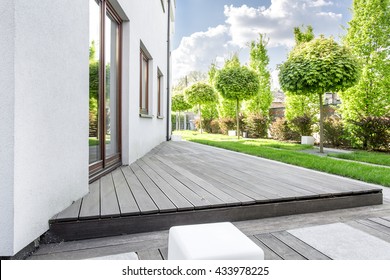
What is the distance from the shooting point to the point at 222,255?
3.36 ft

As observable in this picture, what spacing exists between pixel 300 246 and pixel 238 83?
10000mm

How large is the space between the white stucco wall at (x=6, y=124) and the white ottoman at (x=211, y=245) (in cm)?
A: 84

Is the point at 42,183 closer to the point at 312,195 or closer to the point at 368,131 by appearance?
the point at 312,195

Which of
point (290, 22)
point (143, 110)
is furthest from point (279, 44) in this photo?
point (143, 110)

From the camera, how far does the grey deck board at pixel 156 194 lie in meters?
1.89

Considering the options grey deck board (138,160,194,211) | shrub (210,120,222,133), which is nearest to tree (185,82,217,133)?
shrub (210,120,222,133)

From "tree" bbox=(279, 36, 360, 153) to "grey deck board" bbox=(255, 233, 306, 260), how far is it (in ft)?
17.8

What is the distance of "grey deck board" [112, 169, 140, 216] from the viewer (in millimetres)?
1806

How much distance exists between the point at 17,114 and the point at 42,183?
17.8 inches

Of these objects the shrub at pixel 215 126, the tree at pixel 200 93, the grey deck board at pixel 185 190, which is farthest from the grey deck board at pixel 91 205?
the shrub at pixel 215 126

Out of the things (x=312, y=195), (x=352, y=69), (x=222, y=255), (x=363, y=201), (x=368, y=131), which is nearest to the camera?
(x=222, y=255)

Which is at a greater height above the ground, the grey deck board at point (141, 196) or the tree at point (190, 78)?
the tree at point (190, 78)

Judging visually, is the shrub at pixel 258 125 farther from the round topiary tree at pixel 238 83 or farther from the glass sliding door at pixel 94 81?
the glass sliding door at pixel 94 81

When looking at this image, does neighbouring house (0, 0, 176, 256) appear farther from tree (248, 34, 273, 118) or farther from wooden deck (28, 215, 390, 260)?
tree (248, 34, 273, 118)
